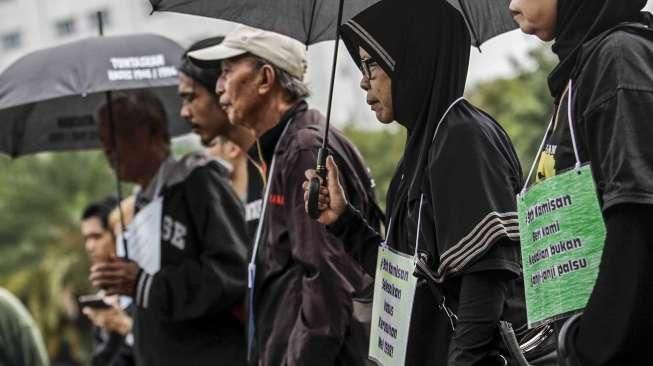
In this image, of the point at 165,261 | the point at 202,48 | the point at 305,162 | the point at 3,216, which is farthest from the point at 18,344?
the point at 3,216

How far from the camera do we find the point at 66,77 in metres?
7.45

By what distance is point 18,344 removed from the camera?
7734mm

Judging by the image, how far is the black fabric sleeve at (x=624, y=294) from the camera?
11.0 ft

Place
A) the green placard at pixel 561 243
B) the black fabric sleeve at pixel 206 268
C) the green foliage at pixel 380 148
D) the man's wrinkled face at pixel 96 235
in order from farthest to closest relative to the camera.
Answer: the green foliage at pixel 380 148 < the man's wrinkled face at pixel 96 235 < the black fabric sleeve at pixel 206 268 < the green placard at pixel 561 243

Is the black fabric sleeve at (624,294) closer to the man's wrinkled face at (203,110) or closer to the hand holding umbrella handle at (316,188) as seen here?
the hand holding umbrella handle at (316,188)

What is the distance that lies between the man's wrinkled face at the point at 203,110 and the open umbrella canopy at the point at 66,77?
20 centimetres

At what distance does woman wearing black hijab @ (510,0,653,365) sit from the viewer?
338 centimetres

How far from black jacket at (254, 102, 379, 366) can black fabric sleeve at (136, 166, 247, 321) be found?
91cm

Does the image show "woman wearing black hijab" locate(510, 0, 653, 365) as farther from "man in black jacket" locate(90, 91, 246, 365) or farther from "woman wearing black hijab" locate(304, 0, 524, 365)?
"man in black jacket" locate(90, 91, 246, 365)

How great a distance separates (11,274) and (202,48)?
100 ft

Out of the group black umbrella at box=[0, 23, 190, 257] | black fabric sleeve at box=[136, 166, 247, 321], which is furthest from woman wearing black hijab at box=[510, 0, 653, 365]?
black umbrella at box=[0, 23, 190, 257]

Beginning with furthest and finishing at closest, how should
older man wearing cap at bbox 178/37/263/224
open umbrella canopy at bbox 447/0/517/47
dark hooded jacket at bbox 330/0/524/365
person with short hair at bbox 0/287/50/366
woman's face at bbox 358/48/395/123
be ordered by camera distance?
person with short hair at bbox 0/287/50/366
older man wearing cap at bbox 178/37/263/224
open umbrella canopy at bbox 447/0/517/47
woman's face at bbox 358/48/395/123
dark hooded jacket at bbox 330/0/524/365

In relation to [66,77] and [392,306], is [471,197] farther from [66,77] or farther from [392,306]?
[66,77]

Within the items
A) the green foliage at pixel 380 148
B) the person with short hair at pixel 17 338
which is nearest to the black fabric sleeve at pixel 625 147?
the person with short hair at pixel 17 338
